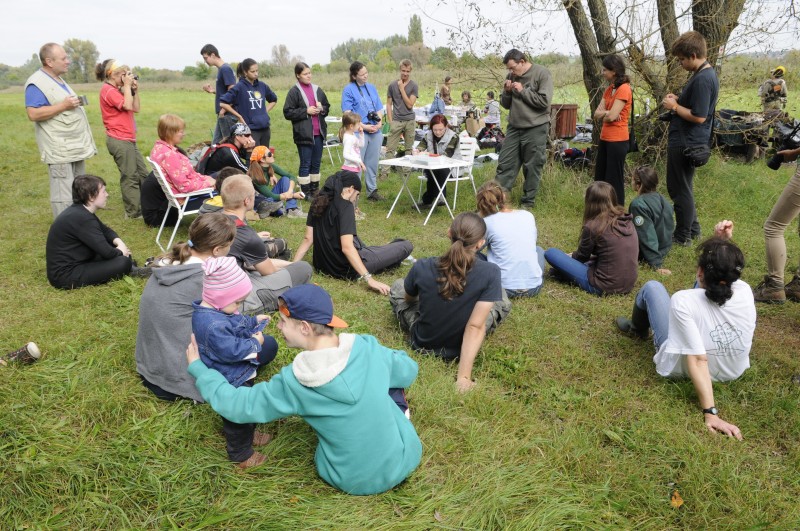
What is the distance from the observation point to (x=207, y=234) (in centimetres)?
291

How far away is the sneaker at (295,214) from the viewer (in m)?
7.03

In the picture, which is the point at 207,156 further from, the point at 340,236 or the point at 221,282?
the point at 221,282

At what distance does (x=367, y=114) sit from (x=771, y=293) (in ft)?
19.1

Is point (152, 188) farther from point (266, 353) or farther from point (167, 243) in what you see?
point (266, 353)

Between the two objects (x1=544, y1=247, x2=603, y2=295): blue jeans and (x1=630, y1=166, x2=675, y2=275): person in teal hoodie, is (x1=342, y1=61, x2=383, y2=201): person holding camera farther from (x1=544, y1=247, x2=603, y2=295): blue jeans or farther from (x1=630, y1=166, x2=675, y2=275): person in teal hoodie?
(x1=630, y1=166, x2=675, y2=275): person in teal hoodie

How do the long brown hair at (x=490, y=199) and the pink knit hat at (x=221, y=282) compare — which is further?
the long brown hair at (x=490, y=199)

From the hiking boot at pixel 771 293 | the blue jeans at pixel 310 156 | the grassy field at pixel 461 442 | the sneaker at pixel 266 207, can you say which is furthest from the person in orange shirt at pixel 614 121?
the sneaker at pixel 266 207

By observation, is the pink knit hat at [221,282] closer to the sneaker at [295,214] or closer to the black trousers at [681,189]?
the sneaker at [295,214]

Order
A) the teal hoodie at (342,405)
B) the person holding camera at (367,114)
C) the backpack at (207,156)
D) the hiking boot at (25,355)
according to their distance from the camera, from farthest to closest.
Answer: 1. the person holding camera at (367,114)
2. the backpack at (207,156)
3. the hiking boot at (25,355)
4. the teal hoodie at (342,405)

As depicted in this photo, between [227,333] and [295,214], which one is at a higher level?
[227,333]

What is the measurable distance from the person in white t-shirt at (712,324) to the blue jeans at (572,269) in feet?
5.18

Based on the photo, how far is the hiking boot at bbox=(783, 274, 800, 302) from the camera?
14.8 ft

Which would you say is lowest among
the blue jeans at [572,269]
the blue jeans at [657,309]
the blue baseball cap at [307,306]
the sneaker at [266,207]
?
the sneaker at [266,207]

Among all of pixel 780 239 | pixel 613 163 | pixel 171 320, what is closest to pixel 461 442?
pixel 171 320
